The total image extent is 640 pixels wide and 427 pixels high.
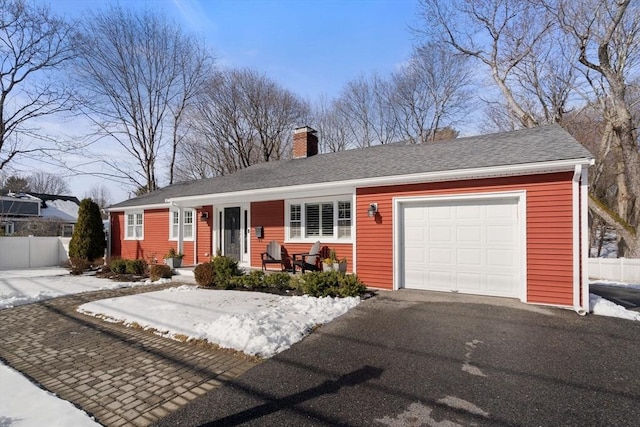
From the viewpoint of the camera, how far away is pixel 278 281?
304 inches

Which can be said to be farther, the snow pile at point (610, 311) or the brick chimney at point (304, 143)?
the brick chimney at point (304, 143)

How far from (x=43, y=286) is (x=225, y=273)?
5.72 m

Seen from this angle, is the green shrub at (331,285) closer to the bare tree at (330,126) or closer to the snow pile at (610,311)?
the snow pile at (610,311)

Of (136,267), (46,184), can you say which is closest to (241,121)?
(136,267)

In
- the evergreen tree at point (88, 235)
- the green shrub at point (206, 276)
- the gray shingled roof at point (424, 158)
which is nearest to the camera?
the gray shingled roof at point (424, 158)

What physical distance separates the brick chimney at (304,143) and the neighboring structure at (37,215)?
60.8 feet

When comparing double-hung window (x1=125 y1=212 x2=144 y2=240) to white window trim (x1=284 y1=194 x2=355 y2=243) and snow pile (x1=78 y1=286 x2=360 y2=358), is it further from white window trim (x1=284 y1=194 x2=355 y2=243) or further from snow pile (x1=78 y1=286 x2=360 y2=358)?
white window trim (x1=284 y1=194 x2=355 y2=243)

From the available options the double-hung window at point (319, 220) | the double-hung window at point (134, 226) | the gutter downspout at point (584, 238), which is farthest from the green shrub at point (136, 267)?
the gutter downspout at point (584, 238)

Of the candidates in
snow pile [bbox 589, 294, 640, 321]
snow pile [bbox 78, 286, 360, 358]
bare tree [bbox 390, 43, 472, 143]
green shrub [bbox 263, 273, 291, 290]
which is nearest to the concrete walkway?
snow pile [bbox 78, 286, 360, 358]

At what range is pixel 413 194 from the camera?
285 inches

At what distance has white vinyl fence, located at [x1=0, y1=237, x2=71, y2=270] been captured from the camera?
555 inches

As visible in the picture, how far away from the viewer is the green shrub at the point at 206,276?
27.3 ft

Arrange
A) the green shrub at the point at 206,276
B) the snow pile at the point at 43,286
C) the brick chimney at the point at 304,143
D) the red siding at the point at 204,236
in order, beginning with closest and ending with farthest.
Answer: the snow pile at the point at 43,286 < the green shrub at the point at 206,276 < the red siding at the point at 204,236 < the brick chimney at the point at 304,143

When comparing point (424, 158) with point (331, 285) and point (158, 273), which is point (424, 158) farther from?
point (158, 273)
